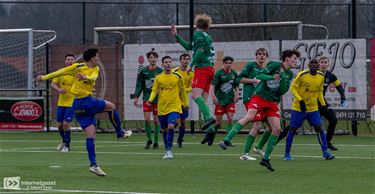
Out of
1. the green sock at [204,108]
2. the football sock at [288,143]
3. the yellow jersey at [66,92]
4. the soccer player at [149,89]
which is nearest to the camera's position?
the football sock at [288,143]

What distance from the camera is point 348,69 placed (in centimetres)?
2678

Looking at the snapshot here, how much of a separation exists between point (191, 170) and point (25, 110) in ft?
46.8

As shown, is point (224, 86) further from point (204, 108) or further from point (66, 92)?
point (204, 108)

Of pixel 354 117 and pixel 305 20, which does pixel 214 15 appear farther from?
pixel 354 117

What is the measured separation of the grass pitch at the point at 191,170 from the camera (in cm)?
1356

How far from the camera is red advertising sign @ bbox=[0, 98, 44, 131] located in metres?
29.4

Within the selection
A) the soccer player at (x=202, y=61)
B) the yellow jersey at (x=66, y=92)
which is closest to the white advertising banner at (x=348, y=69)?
the yellow jersey at (x=66, y=92)

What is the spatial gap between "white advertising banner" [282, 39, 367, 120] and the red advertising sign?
8.15 m

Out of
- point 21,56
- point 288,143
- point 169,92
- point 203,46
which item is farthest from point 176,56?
point 288,143

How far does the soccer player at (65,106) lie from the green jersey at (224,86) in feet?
12.5

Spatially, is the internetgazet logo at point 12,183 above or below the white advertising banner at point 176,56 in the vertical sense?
below

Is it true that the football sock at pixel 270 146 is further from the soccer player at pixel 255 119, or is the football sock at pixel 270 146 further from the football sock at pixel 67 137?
the football sock at pixel 67 137

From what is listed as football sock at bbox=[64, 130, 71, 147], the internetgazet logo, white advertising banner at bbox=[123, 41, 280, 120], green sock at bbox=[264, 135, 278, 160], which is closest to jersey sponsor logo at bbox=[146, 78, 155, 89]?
football sock at bbox=[64, 130, 71, 147]

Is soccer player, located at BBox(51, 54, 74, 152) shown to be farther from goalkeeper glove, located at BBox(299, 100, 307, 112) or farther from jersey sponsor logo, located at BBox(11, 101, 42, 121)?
jersey sponsor logo, located at BBox(11, 101, 42, 121)
